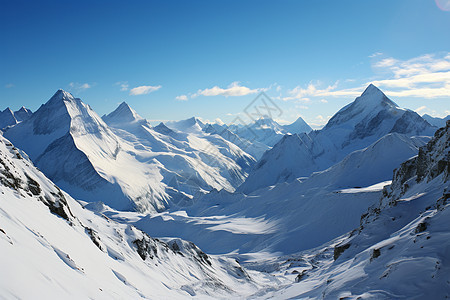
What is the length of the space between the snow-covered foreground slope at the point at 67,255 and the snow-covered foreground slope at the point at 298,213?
69.3m

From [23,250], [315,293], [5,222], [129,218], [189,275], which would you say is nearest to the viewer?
[23,250]

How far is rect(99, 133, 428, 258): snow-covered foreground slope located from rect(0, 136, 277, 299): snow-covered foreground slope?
227ft

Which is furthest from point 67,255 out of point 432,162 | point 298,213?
point 298,213

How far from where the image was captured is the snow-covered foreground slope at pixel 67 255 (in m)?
16.8

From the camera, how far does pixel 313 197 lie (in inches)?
5728

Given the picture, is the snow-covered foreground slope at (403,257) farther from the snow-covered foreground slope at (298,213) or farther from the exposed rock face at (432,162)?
the snow-covered foreground slope at (298,213)

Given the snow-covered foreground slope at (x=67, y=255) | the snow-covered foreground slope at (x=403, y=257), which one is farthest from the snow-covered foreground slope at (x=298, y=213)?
the snow-covered foreground slope at (x=403, y=257)

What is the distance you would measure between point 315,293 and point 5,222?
72.9 ft

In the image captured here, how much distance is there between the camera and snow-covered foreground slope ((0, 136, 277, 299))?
1678cm

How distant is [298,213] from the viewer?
456ft

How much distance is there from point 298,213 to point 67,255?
125 metres

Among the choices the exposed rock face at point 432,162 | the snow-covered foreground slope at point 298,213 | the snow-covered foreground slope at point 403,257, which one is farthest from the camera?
the snow-covered foreground slope at point 298,213

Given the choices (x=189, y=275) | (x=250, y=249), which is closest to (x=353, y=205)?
(x=250, y=249)

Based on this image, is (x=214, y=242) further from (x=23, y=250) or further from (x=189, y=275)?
(x=23, y=250)
